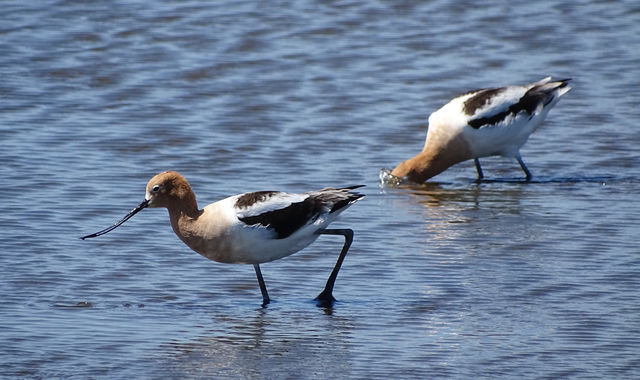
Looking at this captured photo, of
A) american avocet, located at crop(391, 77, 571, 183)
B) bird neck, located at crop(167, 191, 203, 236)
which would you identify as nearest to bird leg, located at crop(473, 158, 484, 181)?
american avocet, located at crop(391, 77, 571, 183)

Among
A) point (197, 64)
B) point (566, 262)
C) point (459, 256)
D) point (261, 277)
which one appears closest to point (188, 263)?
point (261, 277)

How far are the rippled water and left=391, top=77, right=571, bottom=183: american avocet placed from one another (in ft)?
0.84

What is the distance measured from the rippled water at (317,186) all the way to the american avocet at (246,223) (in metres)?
0.28

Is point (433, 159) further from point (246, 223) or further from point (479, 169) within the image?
point (246, 223)

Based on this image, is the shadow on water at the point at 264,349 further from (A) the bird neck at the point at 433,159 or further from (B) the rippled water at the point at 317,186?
(A) the bird neck at the point at 433,159

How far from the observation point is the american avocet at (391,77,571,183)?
10.7 m

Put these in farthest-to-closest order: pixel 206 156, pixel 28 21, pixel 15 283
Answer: pixel 28 21 < pixel 206 156 < pixel 15 283

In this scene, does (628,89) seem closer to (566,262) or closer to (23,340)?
(566,262)

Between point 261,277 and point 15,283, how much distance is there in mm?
1422

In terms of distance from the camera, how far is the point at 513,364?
6.24 m

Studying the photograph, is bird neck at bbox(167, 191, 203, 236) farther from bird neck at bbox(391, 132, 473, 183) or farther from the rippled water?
bird neck at bbox(391, 132, 473, 183)

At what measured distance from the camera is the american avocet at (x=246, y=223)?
7270 millimetres

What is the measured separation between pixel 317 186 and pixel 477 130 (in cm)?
162

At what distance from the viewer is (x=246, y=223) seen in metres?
7.27
